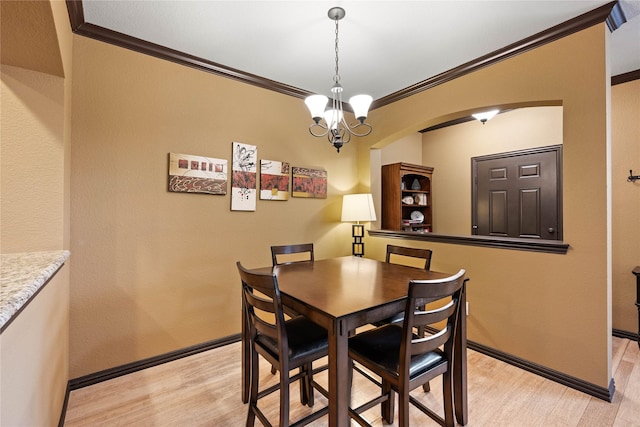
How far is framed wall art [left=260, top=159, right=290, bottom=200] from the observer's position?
3002mm

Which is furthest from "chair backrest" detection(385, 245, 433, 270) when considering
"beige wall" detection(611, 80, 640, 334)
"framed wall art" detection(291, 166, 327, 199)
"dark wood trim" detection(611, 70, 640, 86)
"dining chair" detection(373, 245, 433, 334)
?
"dark wood trim" detection(611, 70, 640, 86)

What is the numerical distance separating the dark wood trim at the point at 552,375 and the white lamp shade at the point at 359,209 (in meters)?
1.56

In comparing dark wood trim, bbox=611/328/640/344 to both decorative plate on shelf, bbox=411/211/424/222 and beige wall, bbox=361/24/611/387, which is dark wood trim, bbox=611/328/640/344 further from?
decorative plate on shelf, bbox=411/211/424/222

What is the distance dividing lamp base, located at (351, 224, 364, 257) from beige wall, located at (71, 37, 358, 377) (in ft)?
3.14

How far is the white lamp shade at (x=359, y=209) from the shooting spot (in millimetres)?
3207

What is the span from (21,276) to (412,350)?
5.33ft

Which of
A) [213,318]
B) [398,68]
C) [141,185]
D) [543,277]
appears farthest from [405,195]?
[141,185]

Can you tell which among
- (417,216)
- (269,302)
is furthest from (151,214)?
(417,216)

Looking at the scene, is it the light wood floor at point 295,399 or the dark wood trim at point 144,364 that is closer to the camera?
the light wood floor at point 295,399

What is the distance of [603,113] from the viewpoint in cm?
197

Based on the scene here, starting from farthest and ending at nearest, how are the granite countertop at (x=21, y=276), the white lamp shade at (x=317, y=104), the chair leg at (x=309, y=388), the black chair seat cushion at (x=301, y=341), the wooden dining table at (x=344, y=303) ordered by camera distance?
the white lamp shade at (x=317, y=104) < the chair leg at (x=309, y=388) < the black chair seat cushion at (x=301, y=341) < the wooden dining table at (x=344, y=303) < the granite countertop at (x=21, y=276)

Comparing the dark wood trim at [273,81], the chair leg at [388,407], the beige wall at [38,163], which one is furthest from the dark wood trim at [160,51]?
the chair leg at [388,407]

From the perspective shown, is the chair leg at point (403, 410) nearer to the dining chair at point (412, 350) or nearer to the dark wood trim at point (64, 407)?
the dining chair at point (412, 350)

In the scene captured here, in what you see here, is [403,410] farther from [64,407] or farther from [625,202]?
[625,202]
